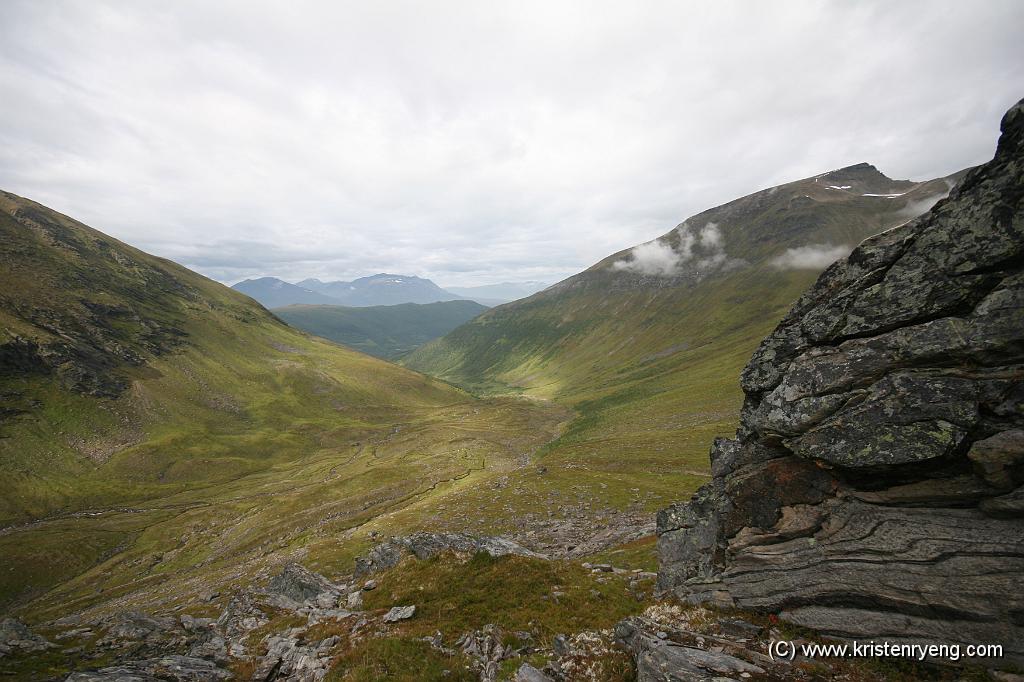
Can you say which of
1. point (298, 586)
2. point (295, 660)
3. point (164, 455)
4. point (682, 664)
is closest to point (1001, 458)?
point (682, 664)

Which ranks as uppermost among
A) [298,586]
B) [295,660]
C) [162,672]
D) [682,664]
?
[682,664]

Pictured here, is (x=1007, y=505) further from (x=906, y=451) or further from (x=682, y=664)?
(x=682, y=664)

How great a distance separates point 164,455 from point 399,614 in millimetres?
154453

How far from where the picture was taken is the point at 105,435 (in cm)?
→ 13288

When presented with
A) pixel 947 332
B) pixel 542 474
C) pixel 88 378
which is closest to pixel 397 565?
pixel 947 332

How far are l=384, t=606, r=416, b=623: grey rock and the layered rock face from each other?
1410cm

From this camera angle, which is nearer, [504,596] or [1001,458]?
[1001,458]

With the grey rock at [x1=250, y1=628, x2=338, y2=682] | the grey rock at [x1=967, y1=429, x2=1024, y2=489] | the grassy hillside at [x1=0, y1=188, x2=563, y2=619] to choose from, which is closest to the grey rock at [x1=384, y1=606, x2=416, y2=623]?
the grey rock at [x1=250, y1=628, x2=338, y2=682]

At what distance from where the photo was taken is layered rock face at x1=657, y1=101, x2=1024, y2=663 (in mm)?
13039

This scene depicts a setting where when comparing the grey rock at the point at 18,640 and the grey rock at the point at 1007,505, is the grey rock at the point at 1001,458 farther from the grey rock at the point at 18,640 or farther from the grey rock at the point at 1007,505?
the grey rock at the point at 18,640

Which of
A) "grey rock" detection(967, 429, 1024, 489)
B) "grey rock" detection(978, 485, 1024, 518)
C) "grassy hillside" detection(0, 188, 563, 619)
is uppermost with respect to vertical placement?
"grey rock" detection(967, 429, 1024, 489)

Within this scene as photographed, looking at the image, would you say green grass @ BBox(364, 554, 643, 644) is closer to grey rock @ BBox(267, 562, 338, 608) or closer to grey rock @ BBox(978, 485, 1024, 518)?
grey rock @ BBox(267, 562, 338, 608)

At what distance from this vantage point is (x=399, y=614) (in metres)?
21.9

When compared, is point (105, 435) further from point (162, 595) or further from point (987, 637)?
point (987, 637)
